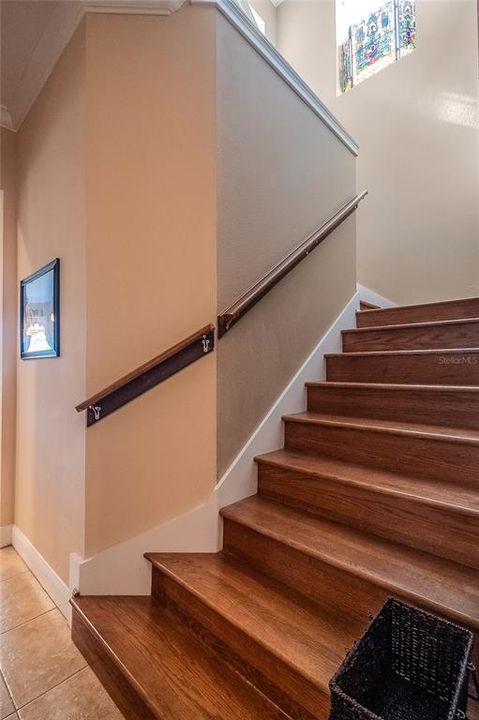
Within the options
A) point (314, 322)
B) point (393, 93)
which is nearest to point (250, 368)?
point (314, 322)

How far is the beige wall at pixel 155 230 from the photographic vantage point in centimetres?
147

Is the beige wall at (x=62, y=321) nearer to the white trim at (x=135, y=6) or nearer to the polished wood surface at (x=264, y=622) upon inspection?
the white trim at (x=135, y=6)

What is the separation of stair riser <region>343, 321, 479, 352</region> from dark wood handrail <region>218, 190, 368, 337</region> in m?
0.69

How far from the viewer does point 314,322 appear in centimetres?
218

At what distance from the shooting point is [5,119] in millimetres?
2146

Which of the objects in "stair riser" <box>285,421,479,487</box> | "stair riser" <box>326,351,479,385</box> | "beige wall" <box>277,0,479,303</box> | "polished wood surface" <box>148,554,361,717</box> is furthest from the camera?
"beige wall" <box>277,0,479,303</box>

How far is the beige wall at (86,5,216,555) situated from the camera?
1.47m

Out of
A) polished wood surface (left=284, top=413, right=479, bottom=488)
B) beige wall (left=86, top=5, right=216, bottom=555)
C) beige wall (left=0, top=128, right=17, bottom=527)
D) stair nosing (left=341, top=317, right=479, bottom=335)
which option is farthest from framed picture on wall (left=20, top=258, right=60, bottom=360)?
stair nosing (left=341, top=317, right=479, bottom=335)

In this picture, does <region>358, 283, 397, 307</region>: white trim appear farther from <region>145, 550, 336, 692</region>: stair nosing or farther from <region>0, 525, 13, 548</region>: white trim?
<region>0, 525, 13, 548</region>: white trim

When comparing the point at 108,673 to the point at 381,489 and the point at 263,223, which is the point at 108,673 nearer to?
the point at 381,489

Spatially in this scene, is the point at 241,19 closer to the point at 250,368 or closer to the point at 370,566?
the point at 250,368

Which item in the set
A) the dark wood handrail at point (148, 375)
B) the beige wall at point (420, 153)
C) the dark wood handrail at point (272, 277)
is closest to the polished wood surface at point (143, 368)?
the dark wood handrail at point (148, 375)

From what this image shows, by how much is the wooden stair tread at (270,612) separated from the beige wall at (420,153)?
9.08 ft

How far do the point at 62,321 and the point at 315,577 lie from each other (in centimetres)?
149
